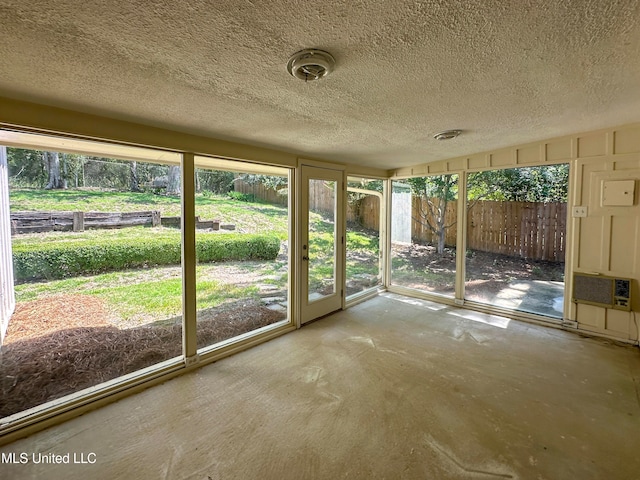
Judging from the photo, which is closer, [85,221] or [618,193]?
[618,193]

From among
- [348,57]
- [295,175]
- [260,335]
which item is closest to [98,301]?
[260,335]

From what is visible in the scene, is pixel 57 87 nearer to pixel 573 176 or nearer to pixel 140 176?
pixel 573 176

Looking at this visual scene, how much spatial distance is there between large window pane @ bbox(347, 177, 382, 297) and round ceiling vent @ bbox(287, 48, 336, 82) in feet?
9.82

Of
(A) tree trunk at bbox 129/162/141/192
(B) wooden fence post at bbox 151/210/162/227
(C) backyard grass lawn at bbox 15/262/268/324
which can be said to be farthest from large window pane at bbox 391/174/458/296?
(A) tree trunk at bbox 129/162/141/192

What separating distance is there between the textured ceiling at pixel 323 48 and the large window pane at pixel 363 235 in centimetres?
228

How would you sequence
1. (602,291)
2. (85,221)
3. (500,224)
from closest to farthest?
(602,291) < (500,224) < (85,221)

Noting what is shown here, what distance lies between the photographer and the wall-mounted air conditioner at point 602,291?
3197 mm

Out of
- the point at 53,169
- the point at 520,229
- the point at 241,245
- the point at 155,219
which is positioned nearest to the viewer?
the point at 520,229

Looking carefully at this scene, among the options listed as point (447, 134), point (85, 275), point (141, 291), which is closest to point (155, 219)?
point (85, 275)

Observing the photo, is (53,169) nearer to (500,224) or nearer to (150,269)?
(150,269)

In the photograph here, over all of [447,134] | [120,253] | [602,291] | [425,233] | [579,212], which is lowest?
[602,291]

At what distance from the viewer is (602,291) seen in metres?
3.30

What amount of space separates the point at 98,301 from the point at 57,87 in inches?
164

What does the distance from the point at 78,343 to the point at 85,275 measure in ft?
8.27
